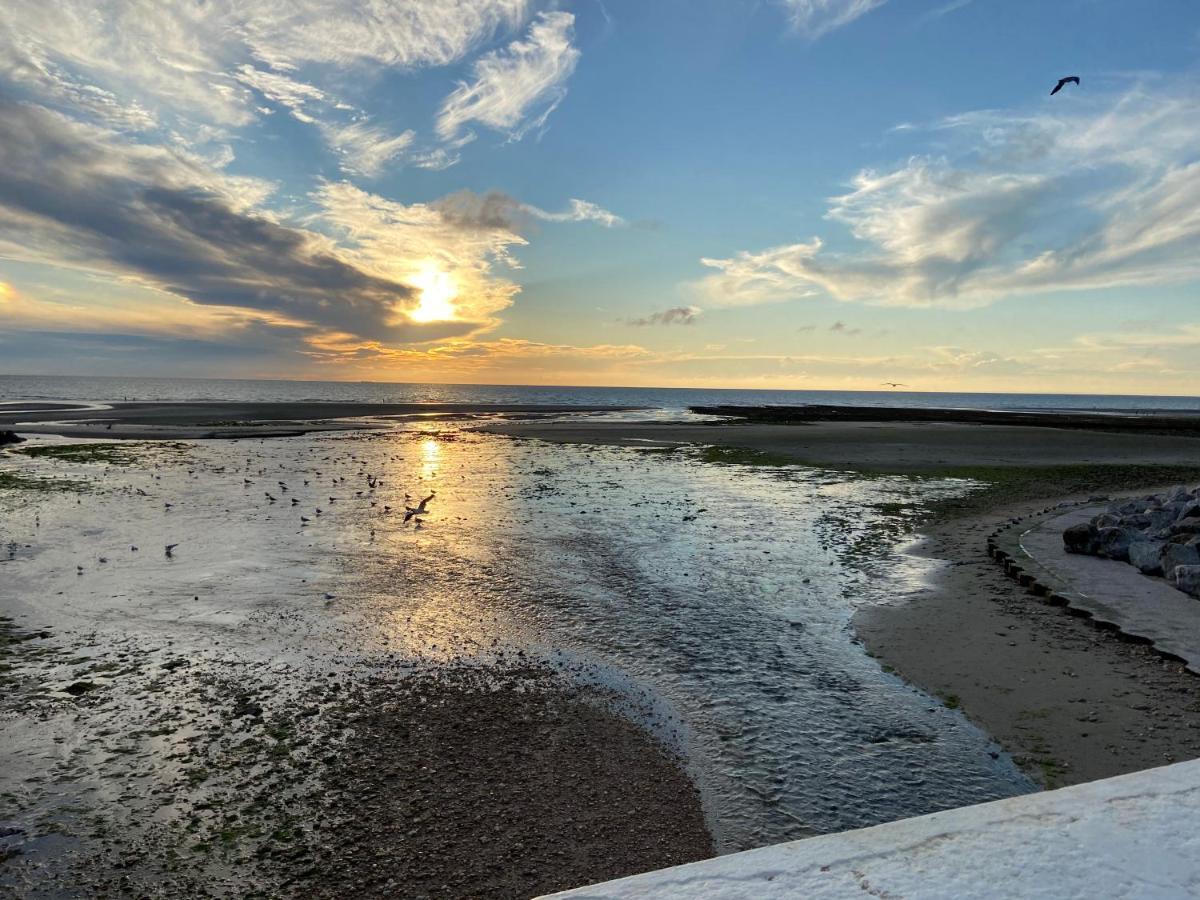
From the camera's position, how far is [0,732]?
660 centimetres

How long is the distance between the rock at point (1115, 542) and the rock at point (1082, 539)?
0.26 ft

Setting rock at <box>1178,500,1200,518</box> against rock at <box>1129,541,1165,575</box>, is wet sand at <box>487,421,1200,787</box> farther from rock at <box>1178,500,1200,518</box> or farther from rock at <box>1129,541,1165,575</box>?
rock at <box>1178,500,1200,518</box>

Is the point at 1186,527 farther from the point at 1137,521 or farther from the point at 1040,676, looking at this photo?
the point at 1040,676

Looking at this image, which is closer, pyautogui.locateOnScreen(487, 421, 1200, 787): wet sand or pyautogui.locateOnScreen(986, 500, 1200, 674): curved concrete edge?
pyautogui.locateOnScreen(487, 421, 1200, 787): wet sand

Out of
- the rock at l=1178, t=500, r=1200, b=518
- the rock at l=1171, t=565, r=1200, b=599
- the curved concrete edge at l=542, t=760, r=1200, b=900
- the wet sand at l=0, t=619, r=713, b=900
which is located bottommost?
the wet sand at l=0, t=619, r=713, b=900

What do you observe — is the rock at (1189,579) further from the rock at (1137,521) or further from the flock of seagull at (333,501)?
the flock of seagull at (333,501)

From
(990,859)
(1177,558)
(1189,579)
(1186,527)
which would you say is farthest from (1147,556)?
(990,859)

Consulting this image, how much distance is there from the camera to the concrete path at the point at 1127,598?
8852 millimetres

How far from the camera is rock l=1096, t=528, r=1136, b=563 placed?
41.5 ft

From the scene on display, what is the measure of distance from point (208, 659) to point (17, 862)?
12.4ft

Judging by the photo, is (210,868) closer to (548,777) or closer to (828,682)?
(548,777)

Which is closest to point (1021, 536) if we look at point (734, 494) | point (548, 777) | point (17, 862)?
point (734, 494)

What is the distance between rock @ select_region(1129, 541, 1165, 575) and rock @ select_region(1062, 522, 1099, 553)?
0.70 meters

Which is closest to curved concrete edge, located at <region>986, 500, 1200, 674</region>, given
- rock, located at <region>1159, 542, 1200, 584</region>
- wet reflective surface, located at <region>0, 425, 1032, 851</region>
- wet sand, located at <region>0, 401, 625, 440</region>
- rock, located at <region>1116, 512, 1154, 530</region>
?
rock, located at <region>1159, 542, 1200, 584</region>
